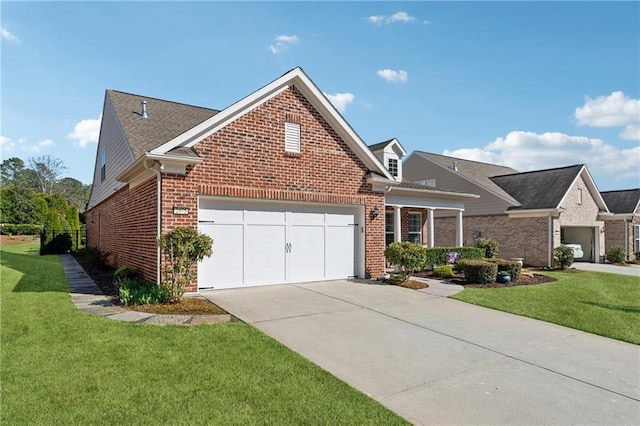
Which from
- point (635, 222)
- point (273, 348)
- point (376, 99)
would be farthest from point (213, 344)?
point (635, 222)

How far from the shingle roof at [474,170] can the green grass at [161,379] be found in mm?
21680

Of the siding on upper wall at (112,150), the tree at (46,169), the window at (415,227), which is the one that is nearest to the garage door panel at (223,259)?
the siding on upper wall at (112,150)

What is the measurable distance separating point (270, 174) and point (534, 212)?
17661mm

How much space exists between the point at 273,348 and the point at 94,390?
2255mm

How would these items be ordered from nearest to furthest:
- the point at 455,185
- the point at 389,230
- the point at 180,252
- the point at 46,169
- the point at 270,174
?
the point at 180,252
the point at 270,174
the point at 389,230
the point at 455,185
the point at 46,169

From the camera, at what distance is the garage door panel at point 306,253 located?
36.4 feet

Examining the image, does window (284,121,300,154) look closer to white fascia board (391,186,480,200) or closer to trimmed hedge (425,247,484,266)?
white fascia board (391,186,480,200)

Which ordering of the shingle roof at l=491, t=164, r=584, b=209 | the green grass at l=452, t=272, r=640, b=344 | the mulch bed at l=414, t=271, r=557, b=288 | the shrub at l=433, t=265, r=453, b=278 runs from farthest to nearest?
the shingle roof at l=491, t=164, r=584, b=209 → the shrub at l=433, t=265, r=453, b=278 → the mulch bed at l=414, t=271, r=557, b=288 → the green grass at l=452, t=272, r=640, b=344

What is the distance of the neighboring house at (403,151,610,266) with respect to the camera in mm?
21141

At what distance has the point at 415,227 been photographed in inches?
753

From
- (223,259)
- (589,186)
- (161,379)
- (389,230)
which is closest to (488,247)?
(389,230)

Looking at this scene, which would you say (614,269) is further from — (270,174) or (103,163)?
(103,163)

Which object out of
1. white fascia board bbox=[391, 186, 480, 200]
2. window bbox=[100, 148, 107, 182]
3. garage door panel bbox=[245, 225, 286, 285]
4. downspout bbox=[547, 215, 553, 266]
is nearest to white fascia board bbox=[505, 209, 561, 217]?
downspout bbox=[547, 215, 553, 266]

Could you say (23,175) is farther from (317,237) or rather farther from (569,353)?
(569,353)
